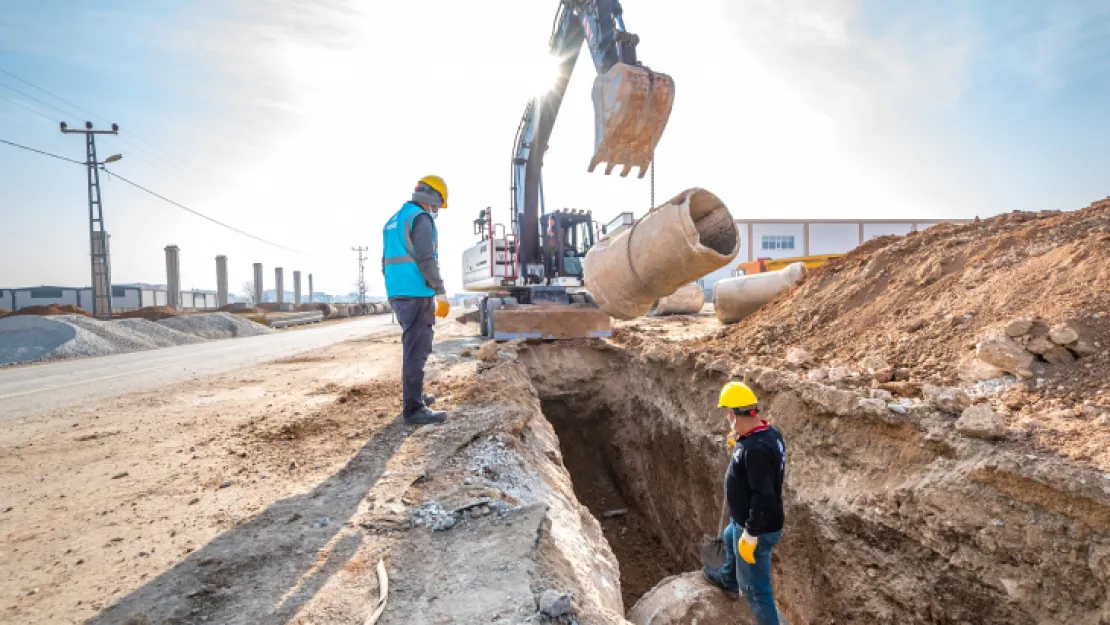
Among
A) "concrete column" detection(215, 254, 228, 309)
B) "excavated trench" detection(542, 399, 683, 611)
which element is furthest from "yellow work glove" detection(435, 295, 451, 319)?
"concrete column" detection(215, 254, 228, 309)

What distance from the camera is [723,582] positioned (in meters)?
3.79

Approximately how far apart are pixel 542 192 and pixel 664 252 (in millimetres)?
6065

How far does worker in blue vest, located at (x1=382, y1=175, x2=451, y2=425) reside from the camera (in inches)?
166

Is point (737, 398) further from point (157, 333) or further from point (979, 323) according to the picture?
point (157, 333)

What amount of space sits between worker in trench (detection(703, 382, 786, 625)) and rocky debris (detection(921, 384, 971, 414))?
121 cm

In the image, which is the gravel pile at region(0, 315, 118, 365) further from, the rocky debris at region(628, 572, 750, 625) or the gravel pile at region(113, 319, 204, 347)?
the rocky debris at region(628, 572, 750, 625)

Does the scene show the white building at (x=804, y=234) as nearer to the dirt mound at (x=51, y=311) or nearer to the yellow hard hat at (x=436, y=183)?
the yellow hard hat at (x=436, y=183)

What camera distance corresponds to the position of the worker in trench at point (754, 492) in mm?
3055

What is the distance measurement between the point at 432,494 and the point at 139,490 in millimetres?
1754

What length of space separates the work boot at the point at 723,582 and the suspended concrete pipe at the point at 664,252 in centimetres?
249

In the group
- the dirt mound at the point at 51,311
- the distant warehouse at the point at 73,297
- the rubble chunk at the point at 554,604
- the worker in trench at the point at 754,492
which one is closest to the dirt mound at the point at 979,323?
the worker in trench at the point at 754,492

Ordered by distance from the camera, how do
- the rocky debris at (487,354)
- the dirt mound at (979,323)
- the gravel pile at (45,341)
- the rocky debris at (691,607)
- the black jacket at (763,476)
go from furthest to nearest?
the gravel pile at (45,341), the rocky debris at (487,354), the rocky debris at (691,607), the dirt mound at (979,323), the black jacket at (763,476)

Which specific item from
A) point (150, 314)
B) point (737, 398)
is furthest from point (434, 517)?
point (150, 314)

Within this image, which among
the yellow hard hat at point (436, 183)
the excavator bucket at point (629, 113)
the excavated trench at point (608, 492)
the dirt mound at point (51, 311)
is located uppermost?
the excavator bucket at point (629, 113)
